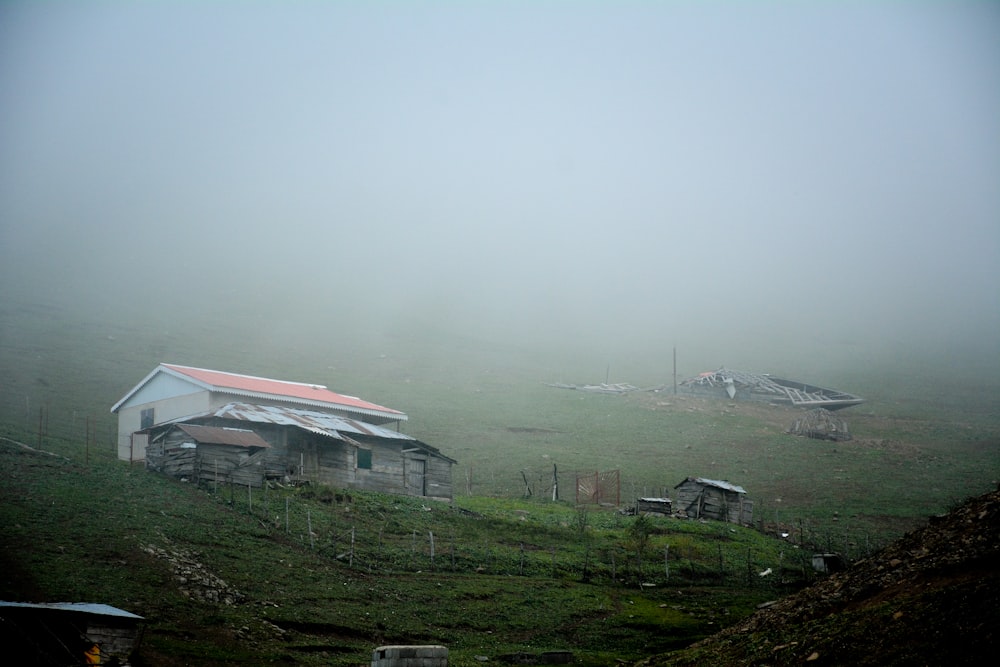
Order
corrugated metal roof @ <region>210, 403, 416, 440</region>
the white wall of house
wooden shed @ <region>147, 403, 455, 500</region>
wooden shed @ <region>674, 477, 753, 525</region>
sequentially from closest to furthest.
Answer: wooden shed @ <region>147, 403, 455, 500</region> → corrugated metal roof @ <region>210, 403, 416, 440</region> → wooden shed @ <region>674, 477, 753, 525</region> → the white wall of house

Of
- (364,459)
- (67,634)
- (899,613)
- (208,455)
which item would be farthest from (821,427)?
(67,634)

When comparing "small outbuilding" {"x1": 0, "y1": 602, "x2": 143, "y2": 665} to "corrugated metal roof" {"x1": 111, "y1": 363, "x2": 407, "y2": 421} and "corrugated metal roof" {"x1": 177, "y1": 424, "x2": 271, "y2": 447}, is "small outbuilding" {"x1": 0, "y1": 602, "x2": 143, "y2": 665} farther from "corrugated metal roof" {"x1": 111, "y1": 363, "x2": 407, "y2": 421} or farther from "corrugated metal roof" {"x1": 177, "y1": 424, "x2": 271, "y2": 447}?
"corrugated metal roof" {"x1": 111, "y1": 363, "x2": 407, "y2": 421}

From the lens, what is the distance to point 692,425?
7288 centimetres

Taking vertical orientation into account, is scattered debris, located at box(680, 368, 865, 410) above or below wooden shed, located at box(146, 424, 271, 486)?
above

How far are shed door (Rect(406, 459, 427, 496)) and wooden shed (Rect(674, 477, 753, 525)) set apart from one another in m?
13.8

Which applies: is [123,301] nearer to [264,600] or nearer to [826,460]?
[826,460]

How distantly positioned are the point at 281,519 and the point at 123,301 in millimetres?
93114

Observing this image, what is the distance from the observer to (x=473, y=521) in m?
39.4

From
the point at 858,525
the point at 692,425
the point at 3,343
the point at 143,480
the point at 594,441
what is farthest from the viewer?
the point at 3,343

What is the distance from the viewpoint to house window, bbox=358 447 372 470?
4566 centimetres

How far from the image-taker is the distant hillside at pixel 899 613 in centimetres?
1368

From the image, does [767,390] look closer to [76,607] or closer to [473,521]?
[473,521]

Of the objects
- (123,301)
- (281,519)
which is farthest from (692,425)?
(123,301)

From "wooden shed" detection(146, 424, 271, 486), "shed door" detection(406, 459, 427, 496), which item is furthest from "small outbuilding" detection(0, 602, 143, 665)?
"shed door" detection(406, 459, 427, 496)
